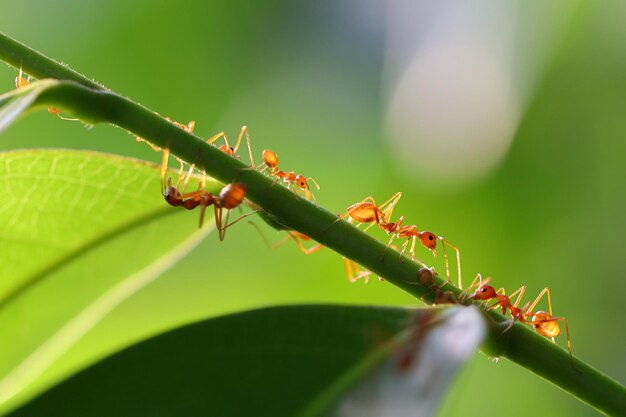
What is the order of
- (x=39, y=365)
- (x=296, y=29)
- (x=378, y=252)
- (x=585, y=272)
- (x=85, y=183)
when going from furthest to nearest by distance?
(x=296, y=29) → (x=585, y=272) → (x=39, y=365) → (x=85, y=183) → (x=378, y=252)

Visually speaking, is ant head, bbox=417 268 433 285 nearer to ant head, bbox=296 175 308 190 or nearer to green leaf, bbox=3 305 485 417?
green leaf, bbox=3 305 485 417

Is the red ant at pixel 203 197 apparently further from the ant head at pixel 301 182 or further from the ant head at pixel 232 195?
the ant head at pixel 301 182

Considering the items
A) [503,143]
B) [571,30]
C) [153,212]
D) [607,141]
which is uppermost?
[571,30]

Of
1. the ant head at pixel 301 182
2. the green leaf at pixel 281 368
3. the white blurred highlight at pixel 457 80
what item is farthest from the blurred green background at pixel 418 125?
the green leaf at pixel 281 368

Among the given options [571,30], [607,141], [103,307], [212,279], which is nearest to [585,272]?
[607,141]

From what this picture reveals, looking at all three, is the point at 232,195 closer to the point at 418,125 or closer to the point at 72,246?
the point at 72,246

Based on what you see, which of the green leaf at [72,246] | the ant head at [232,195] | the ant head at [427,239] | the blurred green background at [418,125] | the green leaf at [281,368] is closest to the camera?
the green leaf at [281,368]

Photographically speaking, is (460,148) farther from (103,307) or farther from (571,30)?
(103,307)
